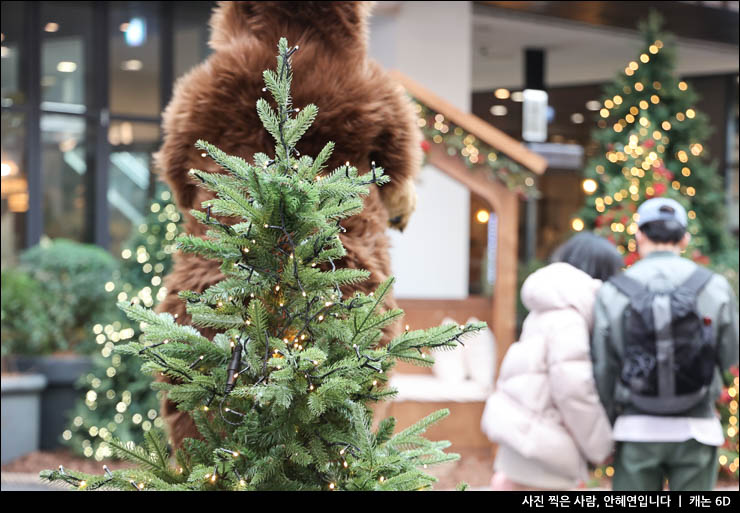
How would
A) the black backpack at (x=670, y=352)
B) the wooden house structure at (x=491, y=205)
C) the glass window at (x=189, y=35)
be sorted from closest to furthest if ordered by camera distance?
the black backpack at (x=670, y=352), the wooden house structure at (x=491, y=205), the glass window at (x=189, y=35)

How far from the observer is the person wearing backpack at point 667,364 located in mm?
3418

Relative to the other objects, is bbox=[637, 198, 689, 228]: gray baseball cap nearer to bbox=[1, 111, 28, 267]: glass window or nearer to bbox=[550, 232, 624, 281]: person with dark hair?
bbox=[550, 232, 624, 281]: person with dark hair

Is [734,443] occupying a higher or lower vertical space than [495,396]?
lower

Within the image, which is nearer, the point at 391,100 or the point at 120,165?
the point at 391,100

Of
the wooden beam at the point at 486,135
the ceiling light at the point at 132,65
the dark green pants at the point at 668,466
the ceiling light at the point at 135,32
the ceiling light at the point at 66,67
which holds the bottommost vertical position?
the dark green pants at the point at 668,466

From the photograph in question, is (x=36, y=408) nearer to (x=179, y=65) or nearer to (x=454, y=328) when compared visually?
(x=179, y=65)

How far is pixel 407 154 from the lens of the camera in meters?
2.63

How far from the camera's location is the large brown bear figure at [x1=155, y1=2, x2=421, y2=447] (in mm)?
2510

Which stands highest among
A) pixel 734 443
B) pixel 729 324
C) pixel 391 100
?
pixel 391 100

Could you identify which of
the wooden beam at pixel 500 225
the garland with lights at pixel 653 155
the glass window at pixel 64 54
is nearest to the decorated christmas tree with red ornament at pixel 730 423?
A: the garland with lights at pixel 653 155

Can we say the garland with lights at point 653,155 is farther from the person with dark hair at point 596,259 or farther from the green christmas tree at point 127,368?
the green christmas tree at point 127,368

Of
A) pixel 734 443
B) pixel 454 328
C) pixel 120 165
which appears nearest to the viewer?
pixel 454 328

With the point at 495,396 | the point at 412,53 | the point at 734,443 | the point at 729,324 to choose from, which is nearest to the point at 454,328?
the point at 729,324

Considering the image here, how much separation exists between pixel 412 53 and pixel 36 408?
4.77 metres
